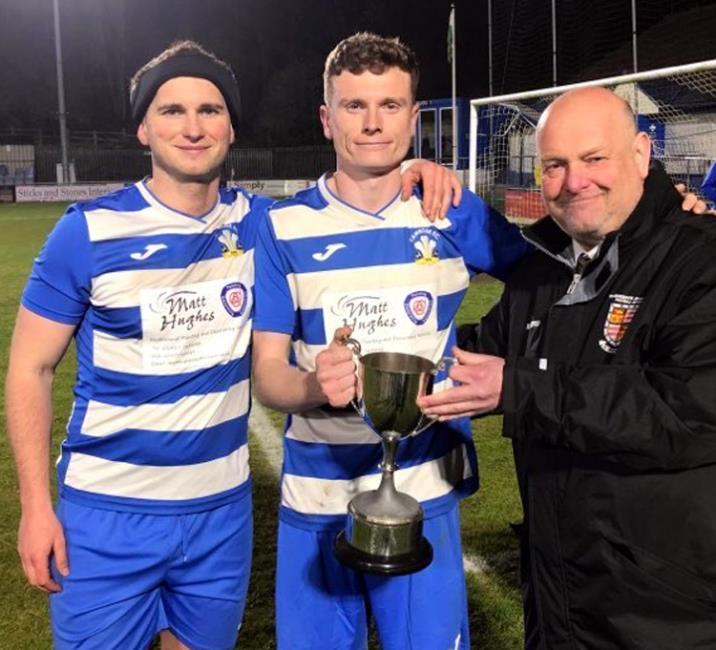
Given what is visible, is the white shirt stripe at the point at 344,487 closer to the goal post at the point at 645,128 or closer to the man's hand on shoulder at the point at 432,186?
the man's hand on shoulder at the point at 432,186

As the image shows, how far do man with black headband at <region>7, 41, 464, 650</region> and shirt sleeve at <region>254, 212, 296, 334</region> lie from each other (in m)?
0.05

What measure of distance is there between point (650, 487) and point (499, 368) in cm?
38

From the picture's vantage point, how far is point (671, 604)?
1.57 meters

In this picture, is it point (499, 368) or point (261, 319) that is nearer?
point (499, 368)

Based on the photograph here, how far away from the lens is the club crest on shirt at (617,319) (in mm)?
1603

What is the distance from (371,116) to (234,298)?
0.56 meters

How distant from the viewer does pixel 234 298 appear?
2.04 meters

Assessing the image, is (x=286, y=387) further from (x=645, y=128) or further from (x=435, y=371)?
(x=645, y=128)

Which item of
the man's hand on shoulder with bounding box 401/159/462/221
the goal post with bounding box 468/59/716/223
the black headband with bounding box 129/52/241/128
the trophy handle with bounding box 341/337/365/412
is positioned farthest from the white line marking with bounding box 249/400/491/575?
the goal post with bounding box 468/59/716/223

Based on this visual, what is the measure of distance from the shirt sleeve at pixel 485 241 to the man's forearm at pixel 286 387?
56 centimetres

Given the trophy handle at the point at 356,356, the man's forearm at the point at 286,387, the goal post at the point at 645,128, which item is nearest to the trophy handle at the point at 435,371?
the trophy handle at the point at 356,356

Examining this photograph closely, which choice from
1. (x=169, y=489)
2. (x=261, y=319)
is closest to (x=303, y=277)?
(x=261, y=319)

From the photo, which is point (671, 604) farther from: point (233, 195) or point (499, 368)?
point (233, 195)

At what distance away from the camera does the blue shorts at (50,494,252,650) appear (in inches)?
76.9
